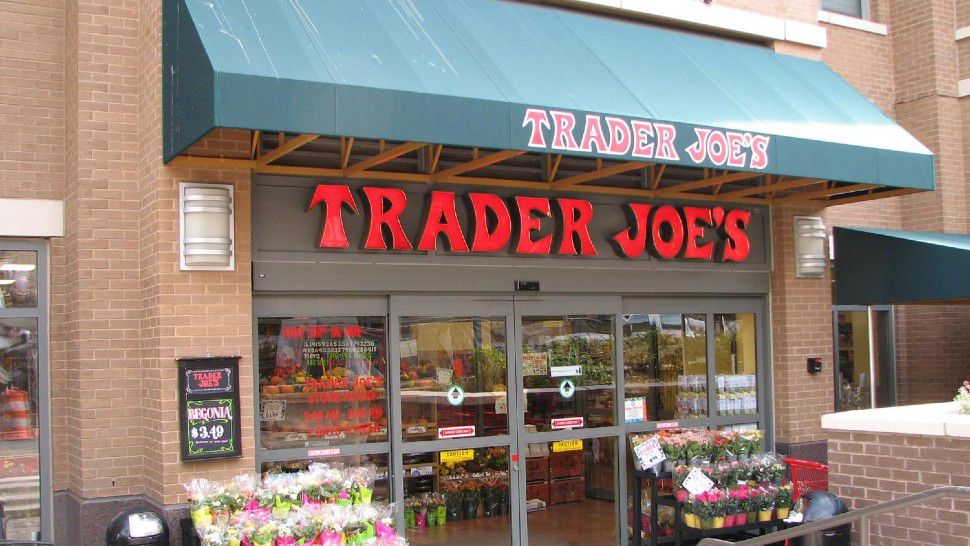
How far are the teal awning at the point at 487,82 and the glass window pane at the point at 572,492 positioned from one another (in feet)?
10.9

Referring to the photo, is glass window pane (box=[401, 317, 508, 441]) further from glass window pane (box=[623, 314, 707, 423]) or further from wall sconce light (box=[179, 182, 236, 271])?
wall sconce light (box=[179, 182, 236, 271])

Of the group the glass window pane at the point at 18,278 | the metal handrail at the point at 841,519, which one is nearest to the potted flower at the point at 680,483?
the metal handrail at the point at 841,519

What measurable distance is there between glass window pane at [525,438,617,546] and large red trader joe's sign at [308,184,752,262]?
201 cm

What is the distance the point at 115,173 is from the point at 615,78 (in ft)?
14.6

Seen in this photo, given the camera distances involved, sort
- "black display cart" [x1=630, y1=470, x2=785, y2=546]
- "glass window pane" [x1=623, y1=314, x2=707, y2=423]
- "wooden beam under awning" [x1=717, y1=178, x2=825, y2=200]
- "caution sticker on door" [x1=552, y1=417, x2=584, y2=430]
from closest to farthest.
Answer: "black display cart" [x1=630, y1=470, x2=785, y2=546], "caution sticker on door" [x1=552, y1=417, x2=584, y2=430], "wooden beam under awning" [x1=717, y1=178, x2=825, y2=200], "glass window pane" [x1=623, y1=314, x2=707, y2=423]

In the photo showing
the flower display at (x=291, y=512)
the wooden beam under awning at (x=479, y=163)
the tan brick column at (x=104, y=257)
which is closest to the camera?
the flower display at (x=291, y=512)

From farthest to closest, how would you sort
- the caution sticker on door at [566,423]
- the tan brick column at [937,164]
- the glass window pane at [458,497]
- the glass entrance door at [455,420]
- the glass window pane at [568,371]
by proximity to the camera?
1. the tan brick column at [937,164]
2. the caution sticker on door at [566,423]
3. the glass window pane at [568,371]
4. the glass window pane at [458,497]
5. the glass entrance door at [455,420]

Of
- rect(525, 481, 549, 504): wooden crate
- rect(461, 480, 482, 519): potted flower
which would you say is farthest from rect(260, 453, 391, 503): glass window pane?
rect(525, 481, 549, 504): wooden crate

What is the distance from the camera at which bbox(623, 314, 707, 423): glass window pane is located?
400 inches

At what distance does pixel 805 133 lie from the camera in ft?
29.7

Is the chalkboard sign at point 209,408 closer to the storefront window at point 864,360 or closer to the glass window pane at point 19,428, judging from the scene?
the glass window pane at point 19,428

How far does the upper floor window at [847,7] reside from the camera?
45.1ft

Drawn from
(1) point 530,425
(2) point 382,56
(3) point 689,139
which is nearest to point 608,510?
(1) point 530,425

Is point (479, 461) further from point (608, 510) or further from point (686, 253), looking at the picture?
point (686, 253)
